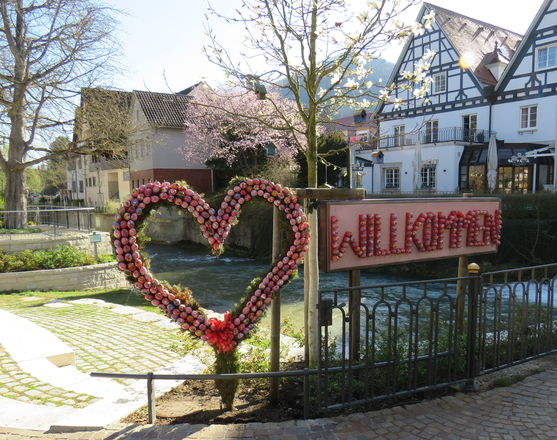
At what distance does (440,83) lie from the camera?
28.5m

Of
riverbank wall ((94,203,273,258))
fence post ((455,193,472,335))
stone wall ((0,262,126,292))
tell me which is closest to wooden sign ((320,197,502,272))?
fence post ((455,193,472,335))

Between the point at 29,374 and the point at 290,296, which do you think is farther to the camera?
the point at 290,296

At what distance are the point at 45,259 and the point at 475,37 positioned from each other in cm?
2963

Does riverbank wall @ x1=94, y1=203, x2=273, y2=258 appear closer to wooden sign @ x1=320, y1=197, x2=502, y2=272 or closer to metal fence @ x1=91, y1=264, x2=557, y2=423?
wooden sign @ x1=320, y1=197, x2=502, y2=272

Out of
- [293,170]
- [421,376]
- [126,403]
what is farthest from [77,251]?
[293,170]

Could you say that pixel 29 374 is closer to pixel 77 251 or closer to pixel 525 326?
pixel 525 326

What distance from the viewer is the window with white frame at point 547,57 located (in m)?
23.2

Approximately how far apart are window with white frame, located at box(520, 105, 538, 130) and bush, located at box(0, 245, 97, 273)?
23.4 metres

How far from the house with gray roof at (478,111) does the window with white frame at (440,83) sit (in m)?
0.06

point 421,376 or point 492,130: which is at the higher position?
point 492,130

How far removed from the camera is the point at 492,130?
26.0 meters

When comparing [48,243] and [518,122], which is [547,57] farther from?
[48,243]

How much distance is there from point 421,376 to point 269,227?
19.7 meters

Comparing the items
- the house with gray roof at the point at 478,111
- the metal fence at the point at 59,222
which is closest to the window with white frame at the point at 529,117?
the house with gray roof at the point at 478,111
